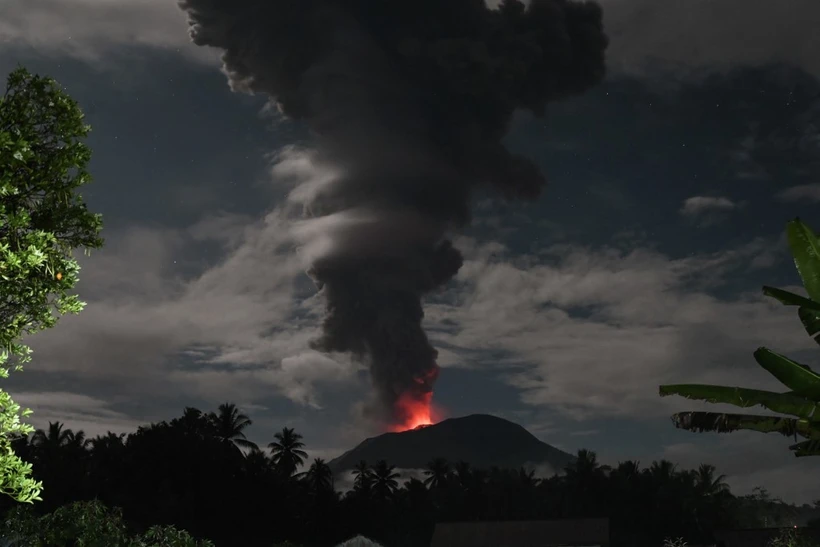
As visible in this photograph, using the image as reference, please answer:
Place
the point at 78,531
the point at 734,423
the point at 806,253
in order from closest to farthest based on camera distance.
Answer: the point at 806,253 < the point at 734,423 < the point at 78,531

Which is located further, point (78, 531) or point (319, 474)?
point (319, 474)

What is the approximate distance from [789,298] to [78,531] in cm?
A: 1501

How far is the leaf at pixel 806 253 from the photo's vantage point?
7156 mm

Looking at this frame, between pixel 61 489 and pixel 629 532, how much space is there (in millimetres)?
64003

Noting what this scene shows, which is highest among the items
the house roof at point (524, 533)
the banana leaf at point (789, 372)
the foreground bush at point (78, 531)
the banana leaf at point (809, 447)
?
the banana leaf at point (789, 372)

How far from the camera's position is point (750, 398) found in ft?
23.7

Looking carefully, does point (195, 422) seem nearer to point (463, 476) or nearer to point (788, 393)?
point (463, 476)

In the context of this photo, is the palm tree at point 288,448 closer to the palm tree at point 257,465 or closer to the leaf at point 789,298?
the palm tree at point 257,465

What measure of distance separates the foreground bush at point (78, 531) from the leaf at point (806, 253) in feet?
43.1

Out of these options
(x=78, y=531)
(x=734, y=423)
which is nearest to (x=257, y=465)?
(x=78, y=531)

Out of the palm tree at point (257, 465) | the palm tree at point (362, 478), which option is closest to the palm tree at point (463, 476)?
the palm tree at point (362, 478)

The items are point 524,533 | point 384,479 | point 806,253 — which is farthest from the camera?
point 384,479

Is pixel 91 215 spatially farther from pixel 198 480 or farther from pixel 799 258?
pixel 198 480

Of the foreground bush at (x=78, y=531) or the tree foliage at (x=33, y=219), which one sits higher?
the tree foliage at (x=33, y=219)
